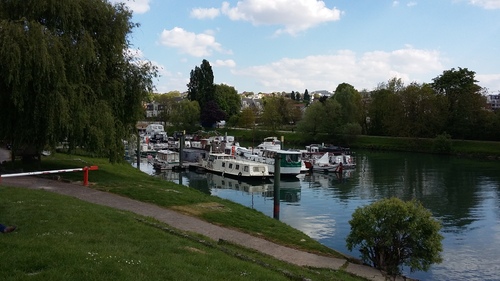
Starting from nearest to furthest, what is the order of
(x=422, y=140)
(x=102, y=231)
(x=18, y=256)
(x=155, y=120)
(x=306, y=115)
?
(x=18, y=256) → (x=102, y=231) → (x=422, y=140) → (x=306, y=115) → (x=155, y=120)

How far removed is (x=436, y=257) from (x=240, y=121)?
107 meters

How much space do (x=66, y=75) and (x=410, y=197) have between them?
2687cm

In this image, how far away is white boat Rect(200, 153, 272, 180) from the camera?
4591 cm

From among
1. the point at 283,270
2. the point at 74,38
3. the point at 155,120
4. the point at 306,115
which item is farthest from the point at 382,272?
the point at 155,120

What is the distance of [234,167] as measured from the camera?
158 feet

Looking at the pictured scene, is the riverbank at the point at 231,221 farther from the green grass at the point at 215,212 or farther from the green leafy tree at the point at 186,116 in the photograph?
the green leafy tree at the point at 186,116

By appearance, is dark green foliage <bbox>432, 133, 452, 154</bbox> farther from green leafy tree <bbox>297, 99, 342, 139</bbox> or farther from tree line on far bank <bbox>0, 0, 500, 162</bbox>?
tree line on far bank <bbox>0, 0, 500, 162</bbox>

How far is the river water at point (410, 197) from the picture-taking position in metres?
21.0

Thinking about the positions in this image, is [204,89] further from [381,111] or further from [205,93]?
[381,111]

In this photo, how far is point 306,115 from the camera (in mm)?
100062

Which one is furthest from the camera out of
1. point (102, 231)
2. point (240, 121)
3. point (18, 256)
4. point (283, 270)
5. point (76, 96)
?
point (240, 121)

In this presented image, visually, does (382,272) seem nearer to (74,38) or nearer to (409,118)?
(74,38)

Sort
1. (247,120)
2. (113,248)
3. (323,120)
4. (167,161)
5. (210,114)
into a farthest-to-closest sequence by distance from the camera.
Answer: (247,120), (210,114), (323,120), (167,161), (113,248)

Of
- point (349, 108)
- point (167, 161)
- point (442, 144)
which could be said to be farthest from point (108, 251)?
point (349, 108)
